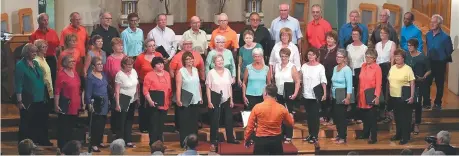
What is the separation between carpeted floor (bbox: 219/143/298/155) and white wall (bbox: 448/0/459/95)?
3.22m

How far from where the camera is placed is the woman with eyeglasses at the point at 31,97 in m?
12.8

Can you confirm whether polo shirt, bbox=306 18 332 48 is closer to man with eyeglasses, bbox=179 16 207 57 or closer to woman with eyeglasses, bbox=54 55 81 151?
man with eyeglasses, bbox=179 16 207 57

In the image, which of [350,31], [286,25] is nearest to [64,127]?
[286,25]

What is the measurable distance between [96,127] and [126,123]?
362 millimetres

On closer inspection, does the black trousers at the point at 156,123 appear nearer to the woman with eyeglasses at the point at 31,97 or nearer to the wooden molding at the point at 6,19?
the woman with eyeglasses at the point at 31,97

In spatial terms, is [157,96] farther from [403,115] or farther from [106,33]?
[403,115]

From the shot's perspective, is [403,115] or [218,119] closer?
[218,119]

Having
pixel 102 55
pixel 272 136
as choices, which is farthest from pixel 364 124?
pixel 102 55

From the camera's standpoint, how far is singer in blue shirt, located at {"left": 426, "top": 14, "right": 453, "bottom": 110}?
555 inches

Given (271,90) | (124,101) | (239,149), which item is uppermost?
(271,90)

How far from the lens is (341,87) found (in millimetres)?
13234

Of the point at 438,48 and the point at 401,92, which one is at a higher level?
the point at 438,48

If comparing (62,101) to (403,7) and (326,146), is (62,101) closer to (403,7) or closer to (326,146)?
(326,146)

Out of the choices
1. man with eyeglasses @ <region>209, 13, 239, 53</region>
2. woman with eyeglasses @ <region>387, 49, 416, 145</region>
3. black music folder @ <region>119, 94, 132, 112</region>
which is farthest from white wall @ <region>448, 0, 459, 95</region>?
black music folder @ <region>119, 94, 132, 112</region>
